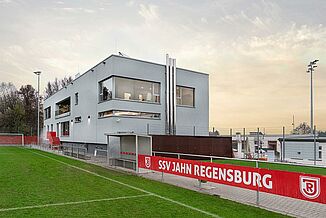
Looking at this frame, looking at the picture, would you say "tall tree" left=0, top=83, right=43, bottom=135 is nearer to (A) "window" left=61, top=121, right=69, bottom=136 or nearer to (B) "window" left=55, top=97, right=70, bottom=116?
(B) "window" left=55, top=97, right=70, bottom=116

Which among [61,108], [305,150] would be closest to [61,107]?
[61,108]

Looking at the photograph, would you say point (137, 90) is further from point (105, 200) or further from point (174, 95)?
point (105, 200)

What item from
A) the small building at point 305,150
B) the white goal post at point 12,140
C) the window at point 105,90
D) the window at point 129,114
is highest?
the window at point 105,90

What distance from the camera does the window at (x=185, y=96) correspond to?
2836 centimetres

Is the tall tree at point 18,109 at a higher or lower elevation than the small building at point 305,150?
higher

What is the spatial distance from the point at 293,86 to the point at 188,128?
35.1ft

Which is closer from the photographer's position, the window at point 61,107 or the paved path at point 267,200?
the paved path at point 267,200

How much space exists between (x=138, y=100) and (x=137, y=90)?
89 centimetres

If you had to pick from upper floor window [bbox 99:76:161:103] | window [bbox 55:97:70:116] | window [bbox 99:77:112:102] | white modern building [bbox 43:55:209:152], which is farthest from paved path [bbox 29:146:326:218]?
window [bbox 55:97:70:116]

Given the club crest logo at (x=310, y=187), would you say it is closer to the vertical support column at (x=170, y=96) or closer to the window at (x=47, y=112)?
the vertical support column at (x=170, y=96)

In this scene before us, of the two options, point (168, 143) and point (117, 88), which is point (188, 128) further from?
point (117, 88)

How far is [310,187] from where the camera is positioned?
731 centimetres

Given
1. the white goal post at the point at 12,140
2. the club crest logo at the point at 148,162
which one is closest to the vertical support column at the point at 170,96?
the club crest logo at the point at 148,162

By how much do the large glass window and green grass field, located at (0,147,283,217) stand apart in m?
12.0
